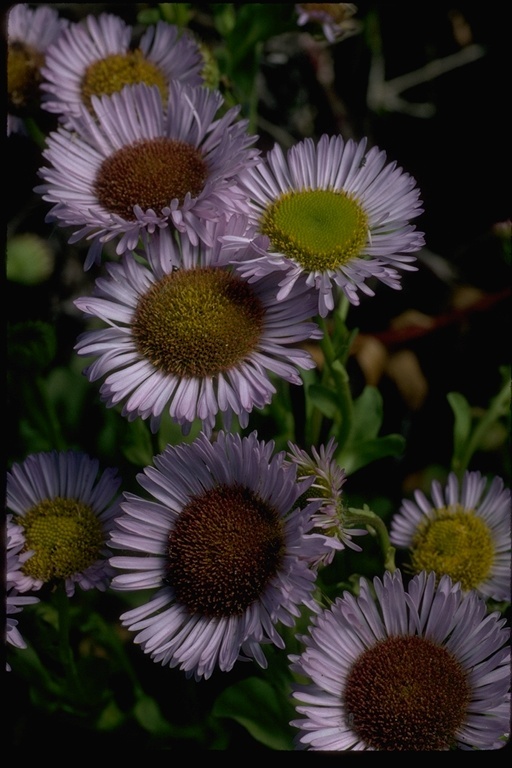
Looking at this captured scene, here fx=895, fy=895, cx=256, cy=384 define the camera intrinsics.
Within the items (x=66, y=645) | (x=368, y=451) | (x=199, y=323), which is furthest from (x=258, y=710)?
(x=199, y=323)

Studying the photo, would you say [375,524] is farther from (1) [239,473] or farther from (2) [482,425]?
(2) [482,425]

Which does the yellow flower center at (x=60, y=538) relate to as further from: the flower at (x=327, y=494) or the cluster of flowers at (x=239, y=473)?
the flower at (x=327, y=494)

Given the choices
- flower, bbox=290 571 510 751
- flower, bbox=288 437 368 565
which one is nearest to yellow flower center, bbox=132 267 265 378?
flower, bbox=288 437 368 565

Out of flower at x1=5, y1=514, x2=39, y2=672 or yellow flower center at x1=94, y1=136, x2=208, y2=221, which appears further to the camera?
yellow flower center at x1=94, y1=136, x2=208, y2=221

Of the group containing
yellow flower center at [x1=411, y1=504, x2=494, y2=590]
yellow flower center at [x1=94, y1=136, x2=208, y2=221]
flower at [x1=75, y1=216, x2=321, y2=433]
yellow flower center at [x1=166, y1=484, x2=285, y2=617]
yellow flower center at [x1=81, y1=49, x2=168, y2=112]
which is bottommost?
yellow flower center at [x1=166, y1=484, x2=285, y2=617]

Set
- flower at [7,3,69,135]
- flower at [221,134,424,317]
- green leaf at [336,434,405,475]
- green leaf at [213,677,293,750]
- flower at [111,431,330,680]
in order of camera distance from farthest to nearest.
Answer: flower at [7,3,69,135]
green leaf at [336,434,405,475]
green leaf at [213,677,293,750]
flower at [221,134,424,317]
flower at [111,431,330,680]

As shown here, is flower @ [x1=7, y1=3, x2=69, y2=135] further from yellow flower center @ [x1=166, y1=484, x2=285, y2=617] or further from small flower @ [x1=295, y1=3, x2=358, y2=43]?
yellow flower center @ [x1=166, y1=484, x2=285, y2=617]

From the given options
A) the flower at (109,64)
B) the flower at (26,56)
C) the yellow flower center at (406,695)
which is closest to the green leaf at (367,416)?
the yellow flower center at (406,695)
